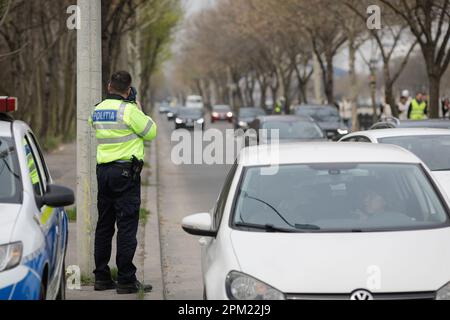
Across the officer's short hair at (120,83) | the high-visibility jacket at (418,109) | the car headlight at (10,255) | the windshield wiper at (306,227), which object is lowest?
the car headlight at (10,255)

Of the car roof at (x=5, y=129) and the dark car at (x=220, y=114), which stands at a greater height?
the dark car at (x=220, y=114)

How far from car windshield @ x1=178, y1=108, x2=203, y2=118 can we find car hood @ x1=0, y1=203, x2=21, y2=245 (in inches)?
2156

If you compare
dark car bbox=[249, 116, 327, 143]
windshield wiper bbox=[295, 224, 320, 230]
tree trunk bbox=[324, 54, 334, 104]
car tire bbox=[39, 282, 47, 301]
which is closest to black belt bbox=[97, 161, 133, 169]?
windshield wiper bbox=[295, 224, 320, 230]

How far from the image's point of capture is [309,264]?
5883mm

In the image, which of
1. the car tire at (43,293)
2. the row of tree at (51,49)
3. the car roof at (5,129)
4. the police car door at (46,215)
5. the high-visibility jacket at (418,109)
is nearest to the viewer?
the car tire at (43,293)

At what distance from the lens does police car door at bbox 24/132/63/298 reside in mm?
6445

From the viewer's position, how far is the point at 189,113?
2452 inches

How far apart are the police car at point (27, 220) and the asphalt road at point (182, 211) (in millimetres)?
2170

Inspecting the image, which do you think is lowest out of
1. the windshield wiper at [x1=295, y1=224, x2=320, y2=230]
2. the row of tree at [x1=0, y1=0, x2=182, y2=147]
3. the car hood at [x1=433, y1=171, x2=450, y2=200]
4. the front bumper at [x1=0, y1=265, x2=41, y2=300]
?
the front bumper at [x1=0, y1=265, x2=41, y2=300]

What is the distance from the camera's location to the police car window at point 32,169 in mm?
6953

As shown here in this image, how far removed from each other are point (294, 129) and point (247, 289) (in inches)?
656

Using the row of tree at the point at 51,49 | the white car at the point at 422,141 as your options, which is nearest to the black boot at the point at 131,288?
the white car at the point at 422,141

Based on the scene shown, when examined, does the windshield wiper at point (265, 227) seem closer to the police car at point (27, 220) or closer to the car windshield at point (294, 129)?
the police car at point (27, 220)

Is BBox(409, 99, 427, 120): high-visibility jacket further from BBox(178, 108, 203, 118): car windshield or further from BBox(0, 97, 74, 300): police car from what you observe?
BBox(178, 108, 203, 118): car windshield
